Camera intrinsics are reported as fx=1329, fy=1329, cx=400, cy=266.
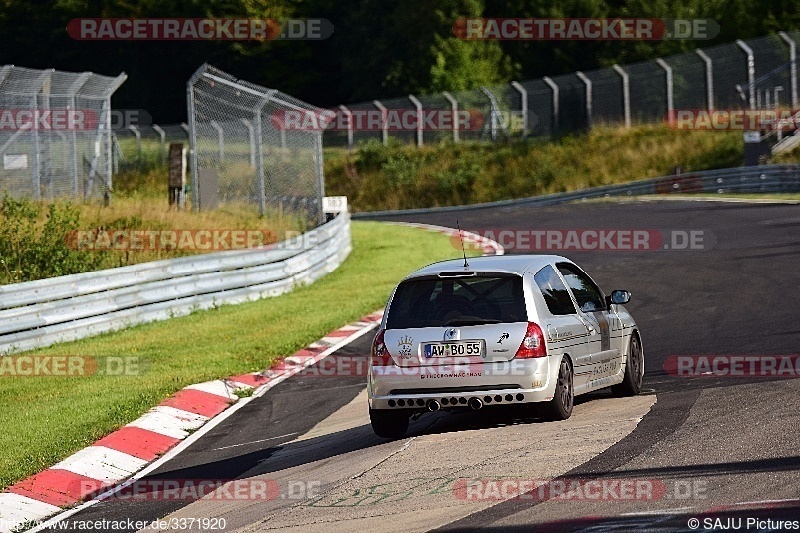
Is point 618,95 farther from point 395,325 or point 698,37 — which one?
point 395,325

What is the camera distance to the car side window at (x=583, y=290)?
37.2ft

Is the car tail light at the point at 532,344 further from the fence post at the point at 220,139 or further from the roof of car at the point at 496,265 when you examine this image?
the fence post at the point at 220,139

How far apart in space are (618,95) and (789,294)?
3277 centimetres

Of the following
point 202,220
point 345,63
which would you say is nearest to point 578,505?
point 202,220

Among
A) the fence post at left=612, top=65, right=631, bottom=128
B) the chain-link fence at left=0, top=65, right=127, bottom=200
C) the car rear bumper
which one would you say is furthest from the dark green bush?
the fence post at left=612, top=65, right=631, bottom=128

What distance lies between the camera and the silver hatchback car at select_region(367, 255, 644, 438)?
9.94 metres

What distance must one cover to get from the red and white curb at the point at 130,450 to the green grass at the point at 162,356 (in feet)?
0.47

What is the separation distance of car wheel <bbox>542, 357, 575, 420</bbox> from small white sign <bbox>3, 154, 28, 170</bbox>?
14143 mm

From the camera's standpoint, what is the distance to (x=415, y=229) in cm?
3541

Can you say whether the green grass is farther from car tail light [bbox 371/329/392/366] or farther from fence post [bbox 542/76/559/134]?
fence post [bbox 542/76/559/134]

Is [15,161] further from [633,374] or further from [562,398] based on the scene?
[562,398]

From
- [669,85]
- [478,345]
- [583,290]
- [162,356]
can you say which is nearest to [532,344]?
[478,345]

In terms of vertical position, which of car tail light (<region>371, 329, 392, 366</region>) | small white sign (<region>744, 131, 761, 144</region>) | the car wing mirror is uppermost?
small white sign (<region>744, 131, 761, 144</region>)

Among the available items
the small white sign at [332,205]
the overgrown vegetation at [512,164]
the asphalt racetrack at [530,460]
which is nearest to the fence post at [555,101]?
the overgrown vegetation at [512,164]
